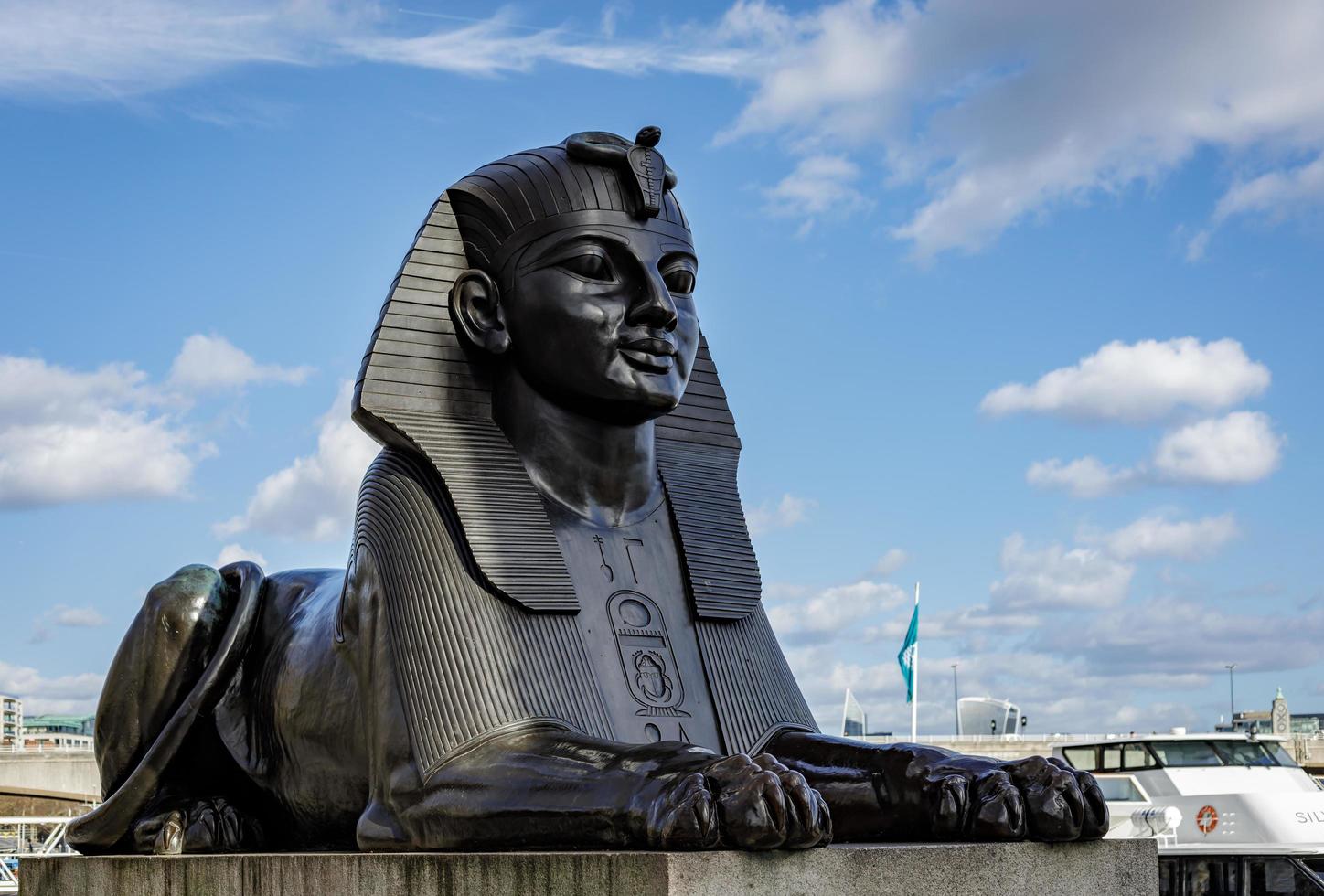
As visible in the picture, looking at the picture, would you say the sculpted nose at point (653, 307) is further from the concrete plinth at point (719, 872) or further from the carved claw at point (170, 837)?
the carved claw at point (170, 837)

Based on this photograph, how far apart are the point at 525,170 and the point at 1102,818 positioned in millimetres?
2830

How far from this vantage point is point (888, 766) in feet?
16.1

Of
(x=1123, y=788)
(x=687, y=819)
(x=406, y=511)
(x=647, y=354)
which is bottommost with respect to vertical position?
(x=1123, y=788)

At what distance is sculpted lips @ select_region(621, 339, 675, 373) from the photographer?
5.34m

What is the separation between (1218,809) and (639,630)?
1683 centimetres

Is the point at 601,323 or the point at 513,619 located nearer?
the point at 513,619

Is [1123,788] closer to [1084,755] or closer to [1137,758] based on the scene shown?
[1137,758]

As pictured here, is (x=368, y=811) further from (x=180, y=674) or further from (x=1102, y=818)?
(x=1102, y=818)

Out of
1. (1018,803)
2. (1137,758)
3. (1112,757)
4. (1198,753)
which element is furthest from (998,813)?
(1112,757)

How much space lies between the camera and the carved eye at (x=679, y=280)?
556 cm

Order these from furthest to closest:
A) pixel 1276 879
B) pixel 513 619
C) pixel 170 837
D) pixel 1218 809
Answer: pixel 1218 809
pixel 1276 879
pixel 170 837
pixel 513 619

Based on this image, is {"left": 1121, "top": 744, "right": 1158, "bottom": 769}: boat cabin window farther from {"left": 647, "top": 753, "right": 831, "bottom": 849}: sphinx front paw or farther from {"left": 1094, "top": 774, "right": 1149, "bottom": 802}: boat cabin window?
{"left": 647, "top": 753, "right": 831, "bottom": 849}: sphinx front paw

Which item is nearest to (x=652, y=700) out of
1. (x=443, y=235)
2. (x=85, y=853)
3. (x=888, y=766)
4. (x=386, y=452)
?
(x=888, y=766)

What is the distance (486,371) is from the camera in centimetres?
564
